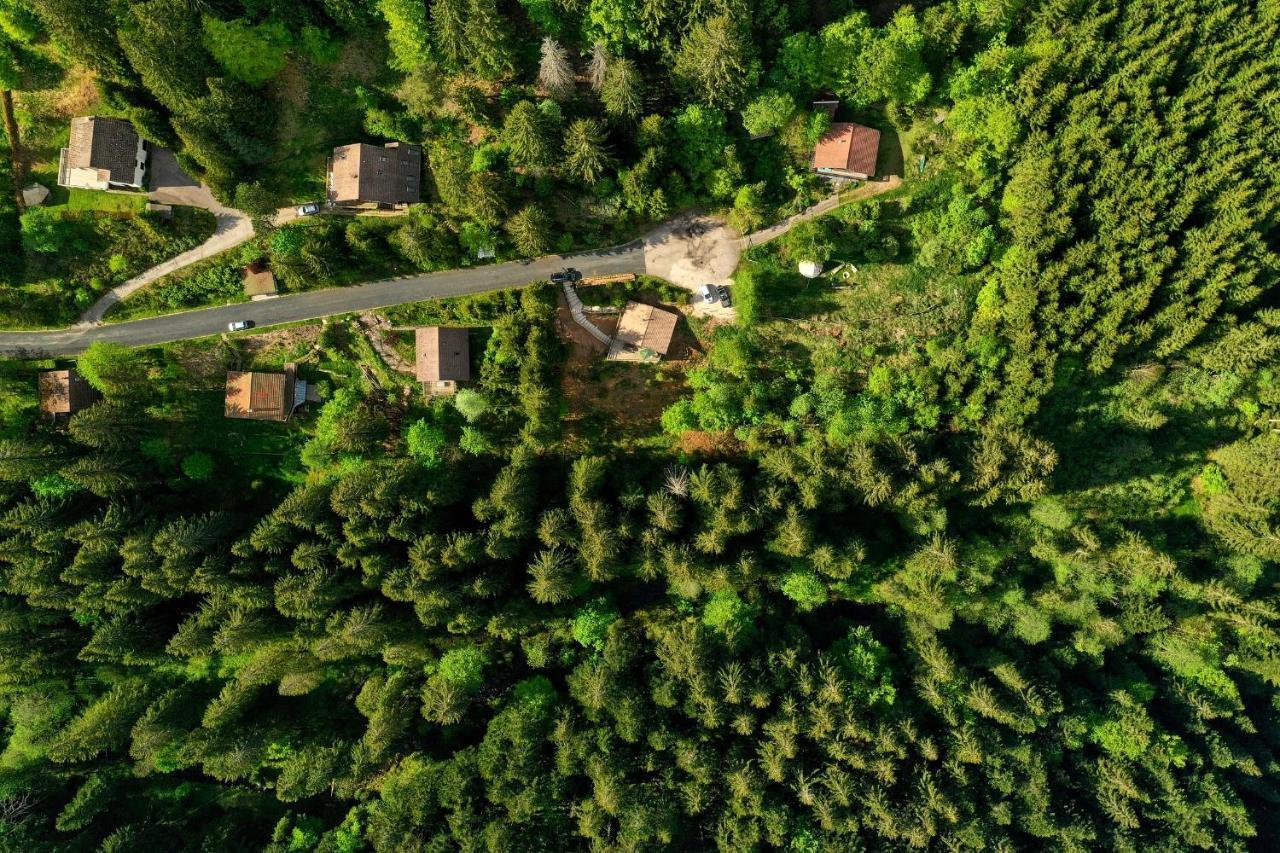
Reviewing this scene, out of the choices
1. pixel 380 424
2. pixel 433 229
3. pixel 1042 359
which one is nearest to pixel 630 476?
pixel 380 424

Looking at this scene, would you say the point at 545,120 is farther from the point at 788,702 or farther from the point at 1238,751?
the point at 1238,751

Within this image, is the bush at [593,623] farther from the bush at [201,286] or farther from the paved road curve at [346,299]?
the bush at [201,286]

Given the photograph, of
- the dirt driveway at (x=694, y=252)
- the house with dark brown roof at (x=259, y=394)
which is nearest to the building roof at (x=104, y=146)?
the house with dark brown roof at (x=259, y=394)

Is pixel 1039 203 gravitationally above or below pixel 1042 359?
above

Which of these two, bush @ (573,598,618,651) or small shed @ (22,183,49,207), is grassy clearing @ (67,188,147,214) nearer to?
small shed @ (22,183,49,207)

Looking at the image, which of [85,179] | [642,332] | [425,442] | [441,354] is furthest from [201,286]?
[642,332]

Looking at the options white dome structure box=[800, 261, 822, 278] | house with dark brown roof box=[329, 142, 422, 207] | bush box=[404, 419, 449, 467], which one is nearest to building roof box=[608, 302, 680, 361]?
white dome structure box=[800, 261, 822, 278]
